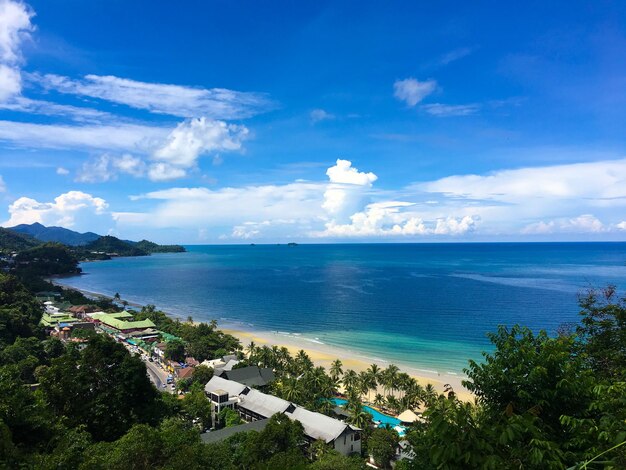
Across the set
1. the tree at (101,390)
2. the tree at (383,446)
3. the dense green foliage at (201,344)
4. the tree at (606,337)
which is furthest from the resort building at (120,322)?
the tree at (606,337)

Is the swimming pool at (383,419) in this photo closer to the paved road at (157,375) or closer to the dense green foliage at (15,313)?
the paved road at (157,375)

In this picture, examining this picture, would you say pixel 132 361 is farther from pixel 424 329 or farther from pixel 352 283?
pixel 352 283

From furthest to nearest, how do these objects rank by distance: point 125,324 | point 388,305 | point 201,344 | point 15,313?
point 388,305, point 125,324, point 201,344, point 15,313

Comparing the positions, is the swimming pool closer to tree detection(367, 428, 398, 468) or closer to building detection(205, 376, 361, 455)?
tree detection(367, 428, 398, 468)

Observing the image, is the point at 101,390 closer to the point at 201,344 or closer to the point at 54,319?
the point at 201,344

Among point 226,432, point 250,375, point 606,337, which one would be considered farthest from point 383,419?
point 606,337
